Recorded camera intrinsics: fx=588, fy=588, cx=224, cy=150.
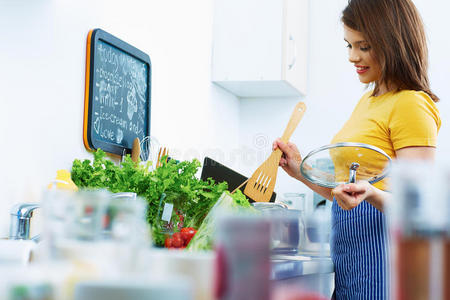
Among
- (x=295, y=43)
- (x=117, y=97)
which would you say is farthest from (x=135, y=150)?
(x=295, y=43)

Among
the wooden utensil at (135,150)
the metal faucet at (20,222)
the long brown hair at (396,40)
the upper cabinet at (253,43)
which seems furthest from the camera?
the upper cabinet at (253,43)

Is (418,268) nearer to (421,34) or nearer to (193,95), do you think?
(421,34)

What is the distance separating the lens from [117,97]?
200cm

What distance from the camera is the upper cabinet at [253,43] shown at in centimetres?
308

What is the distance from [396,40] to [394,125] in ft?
0.86

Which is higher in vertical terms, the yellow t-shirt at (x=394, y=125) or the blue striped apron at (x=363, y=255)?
the yellow t-shirt at (x=394, y=125)

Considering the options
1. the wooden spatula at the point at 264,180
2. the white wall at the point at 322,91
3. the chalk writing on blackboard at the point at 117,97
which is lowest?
the wooden spatula at the point at 264,180

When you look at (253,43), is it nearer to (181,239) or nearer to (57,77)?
(57,77)

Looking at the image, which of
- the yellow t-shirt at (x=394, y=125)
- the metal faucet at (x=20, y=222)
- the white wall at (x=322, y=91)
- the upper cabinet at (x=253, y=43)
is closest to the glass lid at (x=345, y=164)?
the yellow t-shirt at (x=394, y=125)

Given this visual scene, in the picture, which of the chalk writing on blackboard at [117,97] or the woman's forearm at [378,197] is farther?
the chalk writing on blackboard at [117,97]

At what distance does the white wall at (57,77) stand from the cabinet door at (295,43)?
66 cm

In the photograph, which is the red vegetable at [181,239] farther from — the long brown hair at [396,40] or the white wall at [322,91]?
the white wall at [322,91]

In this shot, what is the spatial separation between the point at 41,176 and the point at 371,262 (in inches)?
36.7

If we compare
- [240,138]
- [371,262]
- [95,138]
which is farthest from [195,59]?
[371,262]
